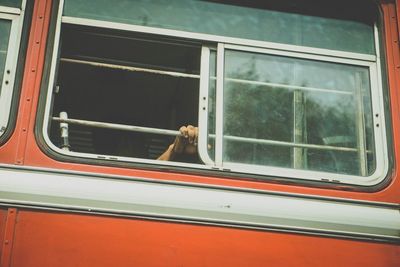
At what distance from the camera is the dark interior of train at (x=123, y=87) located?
2.32m

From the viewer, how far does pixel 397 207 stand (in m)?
2.16

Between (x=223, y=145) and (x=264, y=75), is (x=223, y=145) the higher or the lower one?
the lower one

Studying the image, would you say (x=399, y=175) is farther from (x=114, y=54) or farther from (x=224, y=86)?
(x=114, y=54)

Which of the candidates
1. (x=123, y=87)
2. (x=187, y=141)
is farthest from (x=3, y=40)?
(x=123, y=87)

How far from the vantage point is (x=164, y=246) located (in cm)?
195

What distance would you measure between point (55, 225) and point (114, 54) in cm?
119

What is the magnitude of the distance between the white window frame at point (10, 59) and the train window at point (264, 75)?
6.4 inches

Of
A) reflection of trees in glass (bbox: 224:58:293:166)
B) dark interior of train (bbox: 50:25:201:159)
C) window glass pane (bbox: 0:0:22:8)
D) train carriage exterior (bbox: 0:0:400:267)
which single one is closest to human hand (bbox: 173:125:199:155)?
train carriage exterior (bbox: 0:0:400:267)

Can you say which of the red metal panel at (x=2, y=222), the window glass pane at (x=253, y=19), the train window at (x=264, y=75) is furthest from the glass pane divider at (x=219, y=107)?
the red metal panel at (x=2, y=222)

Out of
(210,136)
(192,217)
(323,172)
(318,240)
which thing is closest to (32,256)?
(192,217)

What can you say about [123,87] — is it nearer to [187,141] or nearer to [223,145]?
[187,141]

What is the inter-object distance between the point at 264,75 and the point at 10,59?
114cm

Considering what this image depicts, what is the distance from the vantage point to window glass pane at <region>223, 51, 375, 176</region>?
224cm

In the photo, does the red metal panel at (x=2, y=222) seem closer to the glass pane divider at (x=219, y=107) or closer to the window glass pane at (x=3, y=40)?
the window glass pane at (x=3, y=40)
